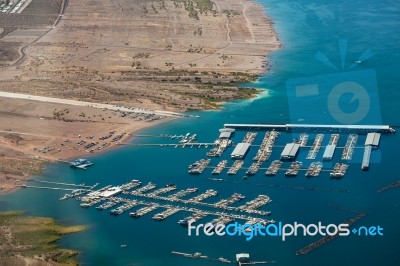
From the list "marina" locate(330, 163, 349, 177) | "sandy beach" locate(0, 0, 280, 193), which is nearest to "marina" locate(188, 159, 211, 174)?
"sandy beach" locate(0, 0, 280, 193)

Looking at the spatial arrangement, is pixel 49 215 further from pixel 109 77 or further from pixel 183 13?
pixel 183 13

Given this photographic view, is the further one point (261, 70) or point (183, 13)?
point (183, 13)

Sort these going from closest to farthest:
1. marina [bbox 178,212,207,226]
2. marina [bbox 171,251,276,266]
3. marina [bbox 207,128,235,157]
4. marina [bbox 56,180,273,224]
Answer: marina [bbox 171,251,276,266] < marina [bbox 178,212,207,226] < marina [bbox 56,180,273,224] < marina [bbox 207,128,235,157]

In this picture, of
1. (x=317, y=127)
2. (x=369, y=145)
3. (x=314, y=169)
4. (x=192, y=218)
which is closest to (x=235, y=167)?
(x=314, y=169)

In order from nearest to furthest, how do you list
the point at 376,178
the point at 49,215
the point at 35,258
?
the point at 35,258, the point at 49,215, the point at 376,178

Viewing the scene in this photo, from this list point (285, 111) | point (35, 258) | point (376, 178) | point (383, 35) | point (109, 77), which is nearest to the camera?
point (35, 258)

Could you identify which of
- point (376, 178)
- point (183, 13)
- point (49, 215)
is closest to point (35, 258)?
point (49, 215)

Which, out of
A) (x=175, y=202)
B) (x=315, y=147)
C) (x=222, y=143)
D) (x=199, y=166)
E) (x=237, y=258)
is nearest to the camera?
(x=237, y=258)

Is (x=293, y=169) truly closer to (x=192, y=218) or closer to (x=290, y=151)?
(x=290, y=151)

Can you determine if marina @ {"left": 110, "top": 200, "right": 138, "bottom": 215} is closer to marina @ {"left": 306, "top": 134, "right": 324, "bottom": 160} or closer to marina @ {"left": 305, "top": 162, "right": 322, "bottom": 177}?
marina @ {"left": 305, "top": 162, "right": 322, "bottom": 177}
